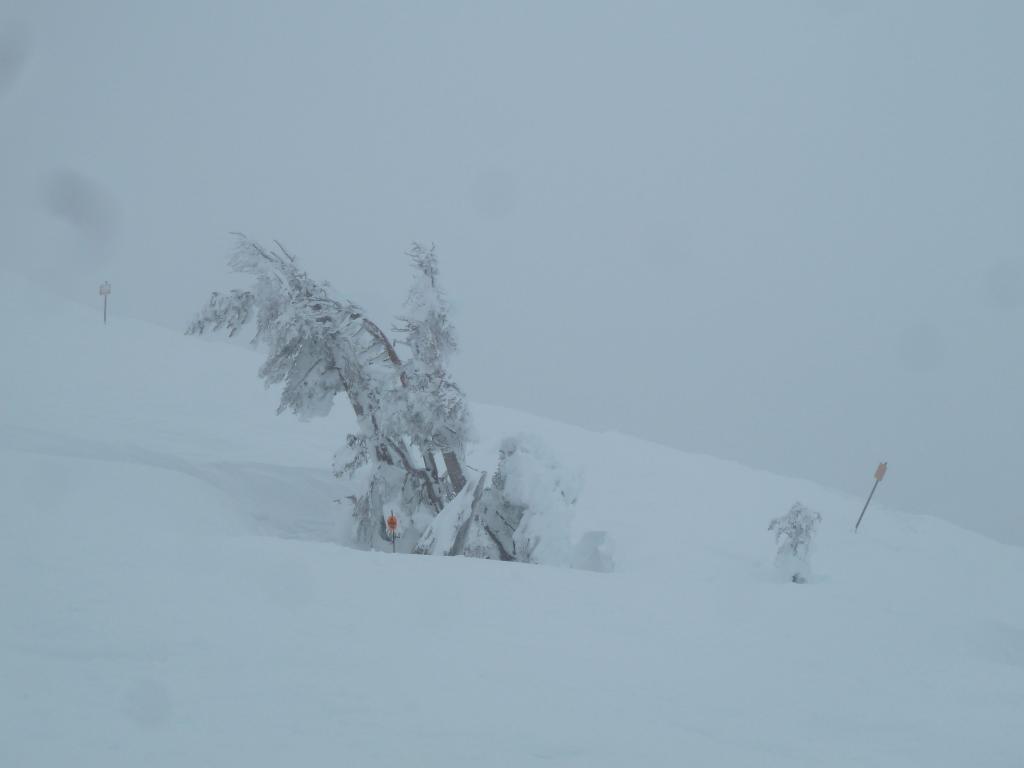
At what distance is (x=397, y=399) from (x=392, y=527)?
87.5 inches

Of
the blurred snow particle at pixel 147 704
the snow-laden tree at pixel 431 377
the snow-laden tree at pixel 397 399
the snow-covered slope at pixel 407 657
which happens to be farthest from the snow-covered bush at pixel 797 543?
the blurred snow particle at pixel 147 704

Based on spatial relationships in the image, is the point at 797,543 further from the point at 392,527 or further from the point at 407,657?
the point at 407,657

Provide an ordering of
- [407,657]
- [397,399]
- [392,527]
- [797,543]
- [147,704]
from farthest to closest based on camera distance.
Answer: [797,543]
[397,399]
[392,527]
[407,657]
[147,704]

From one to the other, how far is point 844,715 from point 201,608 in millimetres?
5125

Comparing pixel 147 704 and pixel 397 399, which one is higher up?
pixel 397 399

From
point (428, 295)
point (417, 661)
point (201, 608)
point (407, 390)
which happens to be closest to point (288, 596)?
point (201, 608)

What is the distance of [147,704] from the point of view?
407 cm

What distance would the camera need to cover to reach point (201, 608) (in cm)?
544

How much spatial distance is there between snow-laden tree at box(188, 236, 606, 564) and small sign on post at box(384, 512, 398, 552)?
19cm

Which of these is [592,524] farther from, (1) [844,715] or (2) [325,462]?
(1) [844,715]

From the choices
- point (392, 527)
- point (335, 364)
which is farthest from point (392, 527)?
point (335, 364)

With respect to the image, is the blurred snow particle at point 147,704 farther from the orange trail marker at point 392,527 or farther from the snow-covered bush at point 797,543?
the snow-covered bush at point 797,543

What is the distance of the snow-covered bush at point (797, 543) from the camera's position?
49.7ft

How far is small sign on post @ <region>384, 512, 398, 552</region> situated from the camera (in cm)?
1223
